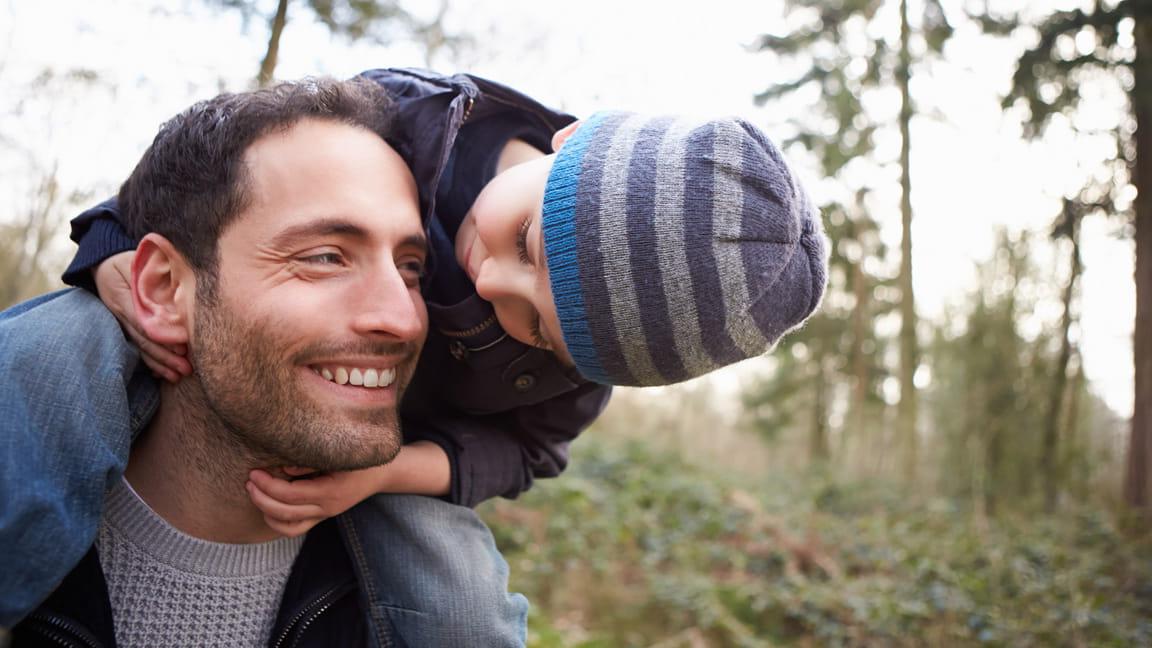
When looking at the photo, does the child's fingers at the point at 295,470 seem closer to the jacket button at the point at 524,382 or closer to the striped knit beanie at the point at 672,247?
the jacket button at the point at 524,382

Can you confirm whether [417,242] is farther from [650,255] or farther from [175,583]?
[175,583]

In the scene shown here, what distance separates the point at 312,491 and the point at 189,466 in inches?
12.0

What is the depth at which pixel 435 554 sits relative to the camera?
197 cm

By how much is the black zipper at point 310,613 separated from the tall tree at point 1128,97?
9143 millimetres

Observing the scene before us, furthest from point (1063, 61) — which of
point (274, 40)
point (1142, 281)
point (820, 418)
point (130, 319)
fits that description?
point (130, 319)

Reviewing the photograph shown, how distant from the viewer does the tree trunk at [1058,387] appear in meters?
10.2

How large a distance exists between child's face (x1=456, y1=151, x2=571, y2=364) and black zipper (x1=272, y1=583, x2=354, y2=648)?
0.76 metres

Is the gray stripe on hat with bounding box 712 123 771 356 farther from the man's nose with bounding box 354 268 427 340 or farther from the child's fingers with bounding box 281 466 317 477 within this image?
the child's fingers with bounding box 281 466 317 477

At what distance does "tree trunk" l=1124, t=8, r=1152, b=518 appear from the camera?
29.0 ft

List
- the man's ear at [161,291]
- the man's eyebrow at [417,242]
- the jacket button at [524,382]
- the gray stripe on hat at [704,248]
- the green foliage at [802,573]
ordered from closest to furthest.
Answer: the gray stripe on hat at [704,248] < the man's ear at [161,291] < the man's eyebrow at [417,242] < the jacket button at [524,382] < the green foliage at [802,573]

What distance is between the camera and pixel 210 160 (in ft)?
6.05

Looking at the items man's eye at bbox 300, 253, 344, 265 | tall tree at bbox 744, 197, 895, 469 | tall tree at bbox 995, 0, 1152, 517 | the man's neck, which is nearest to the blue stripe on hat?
man's eye at bbox 300, 253, 344, 265

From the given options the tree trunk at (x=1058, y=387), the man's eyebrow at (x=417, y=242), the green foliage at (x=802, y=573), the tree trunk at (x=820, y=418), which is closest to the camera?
the man's eyebrow at (x=417, y=242)

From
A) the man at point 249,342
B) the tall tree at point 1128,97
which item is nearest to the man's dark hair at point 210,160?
the man at point 249,342
